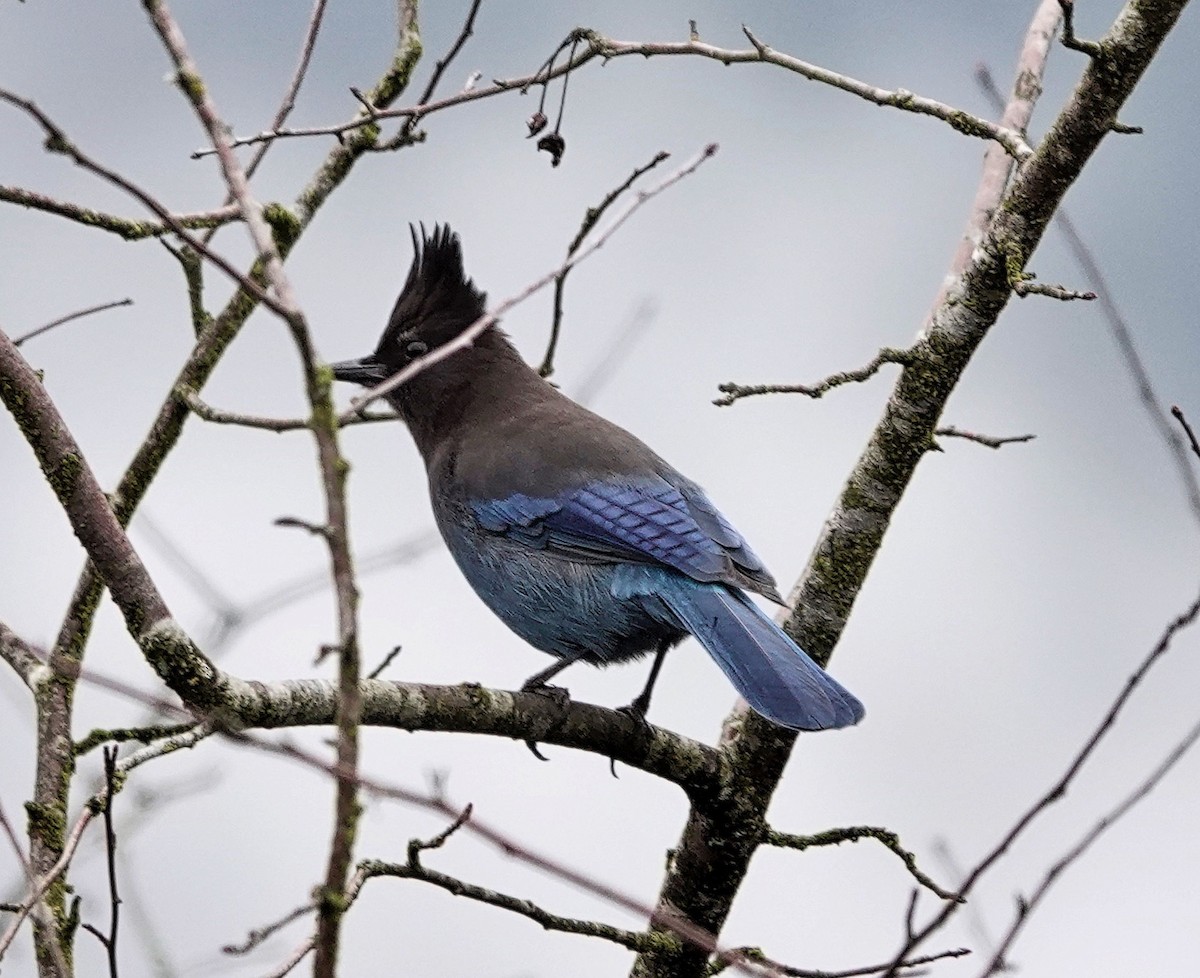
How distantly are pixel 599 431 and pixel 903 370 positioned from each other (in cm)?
134

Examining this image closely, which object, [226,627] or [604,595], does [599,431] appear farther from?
[226,627]

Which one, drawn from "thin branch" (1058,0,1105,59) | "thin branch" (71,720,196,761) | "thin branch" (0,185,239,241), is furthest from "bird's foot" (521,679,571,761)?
"thin branch" (1058,0,1105,59)

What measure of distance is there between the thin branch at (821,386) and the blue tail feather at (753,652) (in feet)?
2.03

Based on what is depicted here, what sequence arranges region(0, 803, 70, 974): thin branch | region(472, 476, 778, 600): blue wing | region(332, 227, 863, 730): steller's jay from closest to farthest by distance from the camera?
region(0, 803, 70, 974): thin branch, region(332, 227, 863, 730): steller's jay, region(472, 476, 778, 600): blue wing

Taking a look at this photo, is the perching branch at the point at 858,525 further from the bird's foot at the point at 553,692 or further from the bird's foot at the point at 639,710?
the bird's foot at the point at 553,692

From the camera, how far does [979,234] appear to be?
450 centimetres

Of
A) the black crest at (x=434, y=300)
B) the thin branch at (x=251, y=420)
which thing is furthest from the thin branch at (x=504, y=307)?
the black crest at (x=434, y=300)

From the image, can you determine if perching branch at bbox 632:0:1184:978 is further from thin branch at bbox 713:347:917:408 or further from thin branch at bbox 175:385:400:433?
thin branch at bbox 175:385:400:433

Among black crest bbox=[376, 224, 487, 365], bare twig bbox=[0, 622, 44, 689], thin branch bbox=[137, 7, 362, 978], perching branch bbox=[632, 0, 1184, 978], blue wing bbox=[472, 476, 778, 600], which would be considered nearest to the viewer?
thin branch bbox=[137, 7, 362, 978]

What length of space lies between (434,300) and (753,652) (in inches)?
76.1

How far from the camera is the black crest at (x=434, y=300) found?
529 centimetres

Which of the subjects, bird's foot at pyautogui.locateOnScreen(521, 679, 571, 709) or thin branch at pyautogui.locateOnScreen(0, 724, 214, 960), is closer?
thin branch at pyautogui.locateOnScreen(0, 724, 214, 960)

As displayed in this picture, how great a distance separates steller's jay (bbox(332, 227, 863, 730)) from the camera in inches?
158

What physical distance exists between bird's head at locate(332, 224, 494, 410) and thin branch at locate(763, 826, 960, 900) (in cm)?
208
